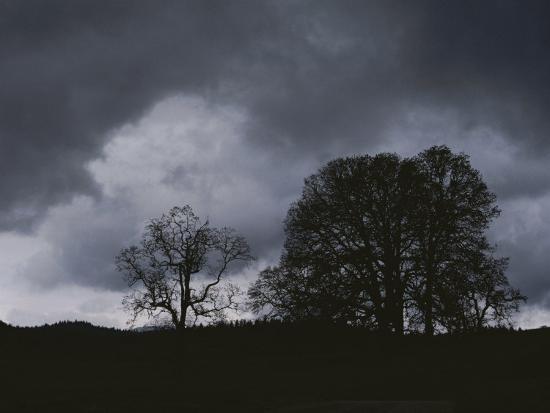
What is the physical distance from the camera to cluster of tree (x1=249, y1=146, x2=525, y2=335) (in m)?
34.2

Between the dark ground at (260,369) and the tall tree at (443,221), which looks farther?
the tall tree at (443,221)

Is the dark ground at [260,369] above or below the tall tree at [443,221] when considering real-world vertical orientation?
below

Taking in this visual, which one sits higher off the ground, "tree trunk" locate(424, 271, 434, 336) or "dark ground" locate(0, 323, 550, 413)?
"tree trunk" locate(424, 271, 434, 336)

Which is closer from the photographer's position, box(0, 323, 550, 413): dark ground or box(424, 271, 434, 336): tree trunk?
box(0, 323, 550, 413): dark ground

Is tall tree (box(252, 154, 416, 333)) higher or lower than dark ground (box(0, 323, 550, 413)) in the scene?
higher

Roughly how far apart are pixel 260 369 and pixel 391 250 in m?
12.0

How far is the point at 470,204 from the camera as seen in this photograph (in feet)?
120

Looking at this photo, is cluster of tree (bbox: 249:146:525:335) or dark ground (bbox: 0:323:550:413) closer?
dark ground (bbox: 0:323:550:413)

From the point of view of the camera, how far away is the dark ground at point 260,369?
15531 millimetres

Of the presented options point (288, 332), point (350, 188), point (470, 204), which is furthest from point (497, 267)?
point (288, 332)

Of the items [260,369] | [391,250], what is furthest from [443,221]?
[260,369]

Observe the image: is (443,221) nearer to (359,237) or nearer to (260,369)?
(359,237)

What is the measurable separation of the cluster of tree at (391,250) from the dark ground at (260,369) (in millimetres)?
2015

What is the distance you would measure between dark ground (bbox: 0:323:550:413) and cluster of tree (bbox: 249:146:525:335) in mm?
2015
